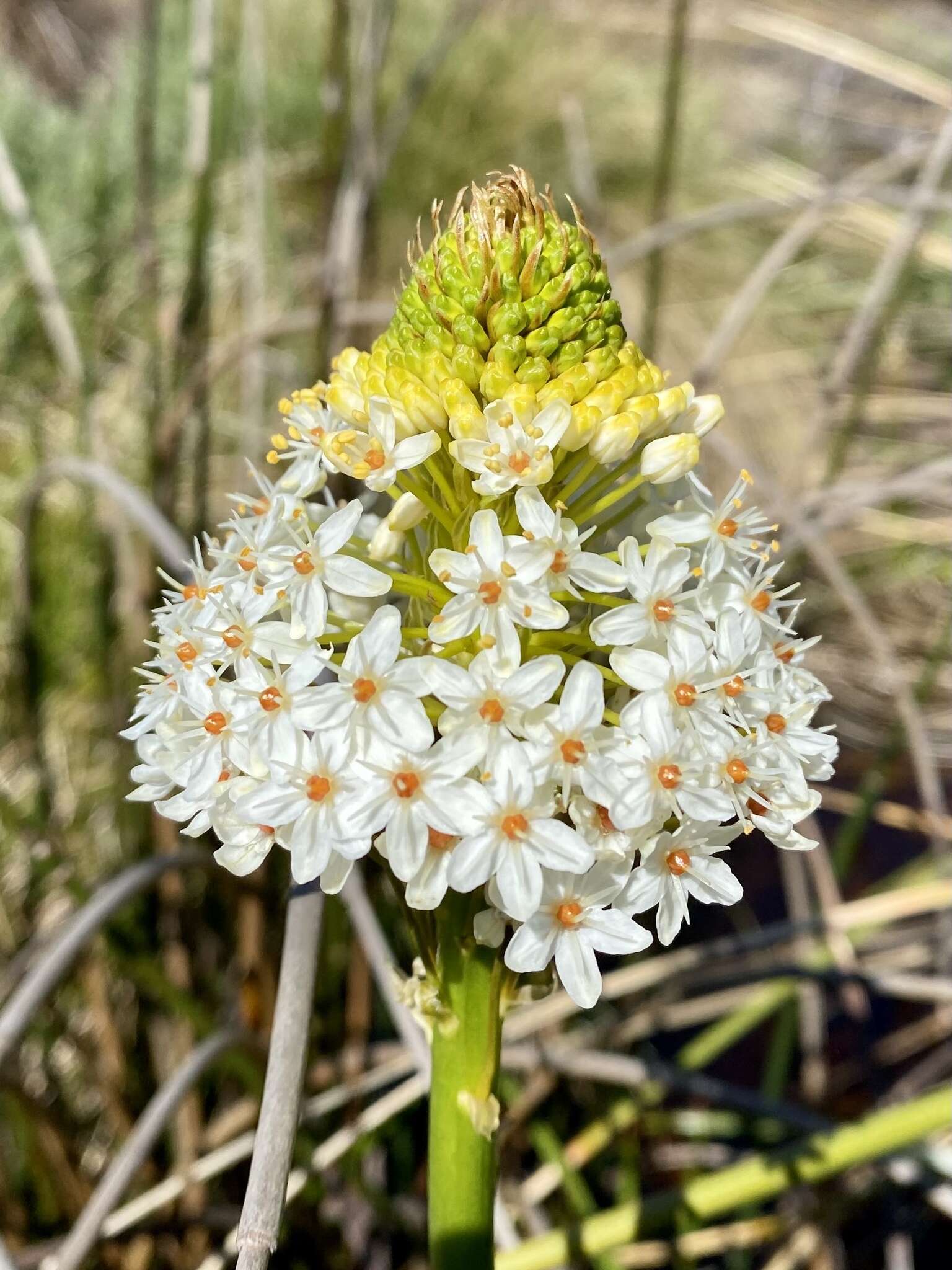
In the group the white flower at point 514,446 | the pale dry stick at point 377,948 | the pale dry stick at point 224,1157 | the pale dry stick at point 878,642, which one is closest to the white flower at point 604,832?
the white flower at point 514,446

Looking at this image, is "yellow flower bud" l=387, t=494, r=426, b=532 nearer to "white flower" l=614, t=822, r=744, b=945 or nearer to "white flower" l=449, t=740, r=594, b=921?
"white flower" l=449, t=740, r=594, b=921

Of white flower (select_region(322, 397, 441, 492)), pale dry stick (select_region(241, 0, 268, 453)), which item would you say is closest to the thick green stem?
white flower (select_region(322, 397, 441, 492))

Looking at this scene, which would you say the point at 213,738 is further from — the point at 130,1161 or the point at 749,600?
the point at 130,1161

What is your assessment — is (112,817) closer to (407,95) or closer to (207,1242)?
(207,1242)

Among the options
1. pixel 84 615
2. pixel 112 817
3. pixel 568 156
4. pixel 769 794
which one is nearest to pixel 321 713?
pixel 769 794

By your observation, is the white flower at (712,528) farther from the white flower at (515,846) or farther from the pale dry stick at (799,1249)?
the pale dry stick at (799,1249)

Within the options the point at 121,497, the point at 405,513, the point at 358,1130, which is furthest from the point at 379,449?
the point at 358,1130
